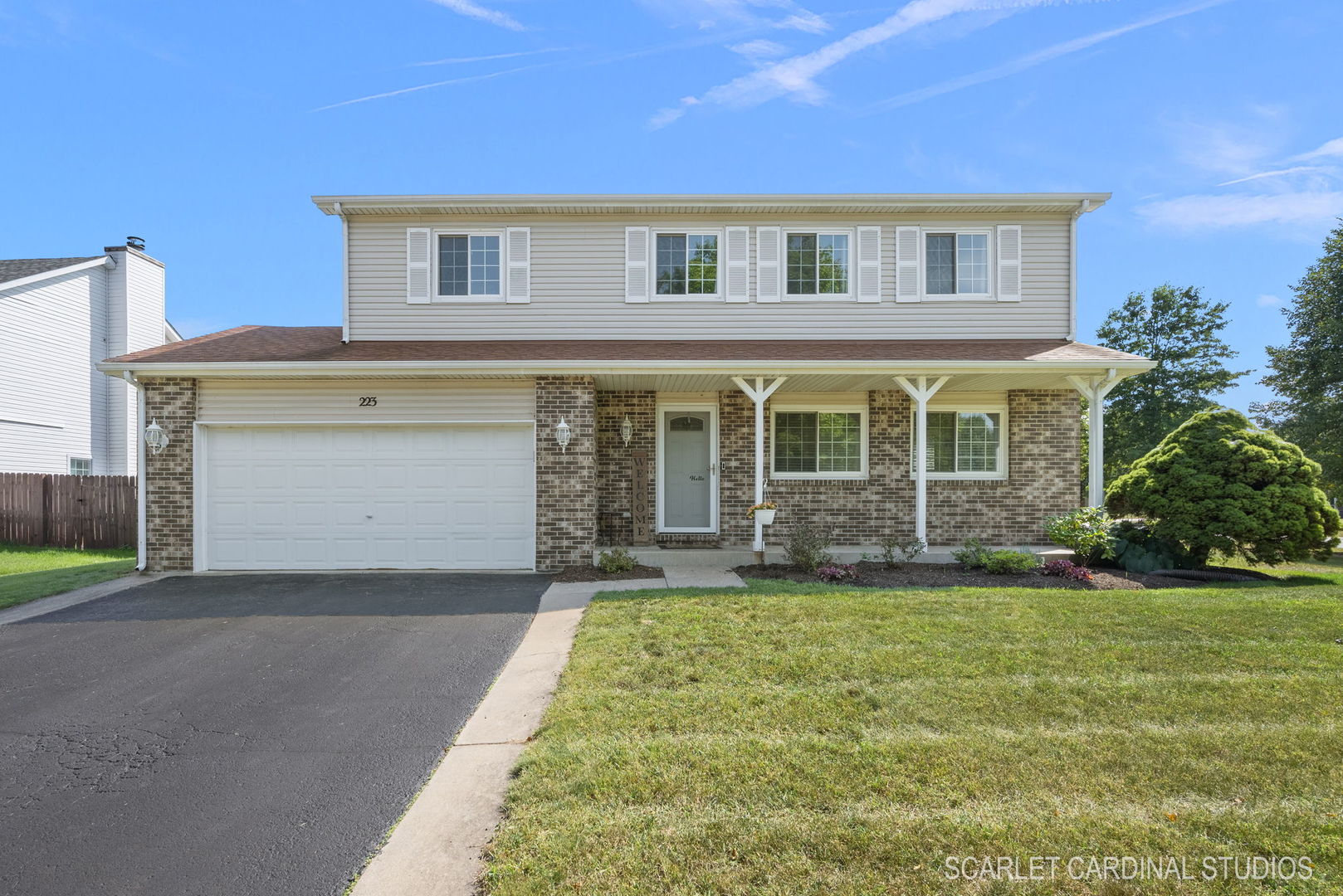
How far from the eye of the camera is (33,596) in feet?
26.8

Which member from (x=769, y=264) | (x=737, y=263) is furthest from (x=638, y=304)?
(x=769, y=264)

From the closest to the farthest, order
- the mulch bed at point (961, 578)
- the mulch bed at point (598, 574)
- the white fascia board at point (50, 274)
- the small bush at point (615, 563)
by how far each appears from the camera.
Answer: the mulch bed at point (961, 578) < the mulch bed at point (598, 574) < the small bush at point (615, 563) < the white fascia board at point (50, 274)

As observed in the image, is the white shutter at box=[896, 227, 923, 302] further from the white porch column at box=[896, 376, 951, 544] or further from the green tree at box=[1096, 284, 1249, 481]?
the green tree at box=[1096, 284, 1249, 481]

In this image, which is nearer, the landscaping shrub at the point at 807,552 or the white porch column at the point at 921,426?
the landscaping shrub at the point at 807,552

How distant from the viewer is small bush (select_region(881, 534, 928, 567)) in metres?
9.52

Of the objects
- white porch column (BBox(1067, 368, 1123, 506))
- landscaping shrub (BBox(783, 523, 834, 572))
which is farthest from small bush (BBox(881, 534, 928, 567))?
white porch column (BBox(1067, 368, 1123, 506))

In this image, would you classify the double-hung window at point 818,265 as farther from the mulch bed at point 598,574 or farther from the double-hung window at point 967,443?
the mulch bed at point 598,574

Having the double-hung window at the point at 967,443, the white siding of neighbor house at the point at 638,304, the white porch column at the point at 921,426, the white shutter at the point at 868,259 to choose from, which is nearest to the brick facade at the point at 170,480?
the white siding of neighbor house at the point at 638,304

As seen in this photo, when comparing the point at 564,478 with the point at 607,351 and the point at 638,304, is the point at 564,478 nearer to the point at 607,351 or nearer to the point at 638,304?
the point at 607,351

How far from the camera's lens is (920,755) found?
3.41m

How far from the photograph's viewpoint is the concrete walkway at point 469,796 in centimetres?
257

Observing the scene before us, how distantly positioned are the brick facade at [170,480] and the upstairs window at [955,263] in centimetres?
1175

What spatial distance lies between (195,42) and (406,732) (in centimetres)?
1224

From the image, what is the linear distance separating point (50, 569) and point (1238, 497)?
17.6 meters
